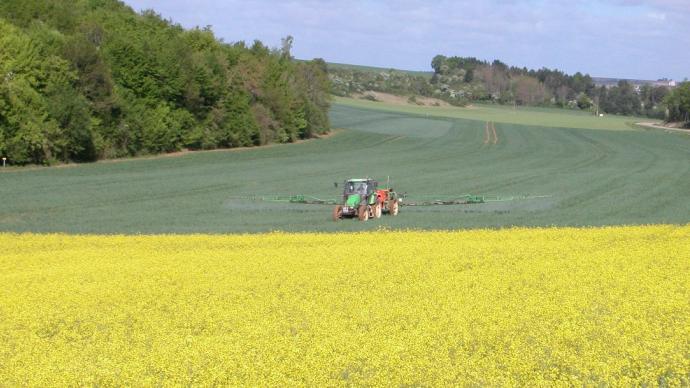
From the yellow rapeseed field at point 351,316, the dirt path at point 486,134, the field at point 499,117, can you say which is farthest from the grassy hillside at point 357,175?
the field at point 499,117

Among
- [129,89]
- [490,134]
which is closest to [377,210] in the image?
[129,89]

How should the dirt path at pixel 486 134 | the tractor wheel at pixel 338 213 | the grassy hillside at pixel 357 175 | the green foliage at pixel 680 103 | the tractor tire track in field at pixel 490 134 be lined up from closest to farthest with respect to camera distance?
the grassy hillside at pixel 357 175
the tractor wheel at pixel 338 213
the tractor tire track in field at pixel 490 134
the dirt path at pixel 486 134
the green foliage at pixel 680 103

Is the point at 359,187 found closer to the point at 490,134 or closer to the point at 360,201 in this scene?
the point at 360,201

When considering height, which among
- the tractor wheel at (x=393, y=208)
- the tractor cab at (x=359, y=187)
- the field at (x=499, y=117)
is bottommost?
the field at (x=499, y=117)

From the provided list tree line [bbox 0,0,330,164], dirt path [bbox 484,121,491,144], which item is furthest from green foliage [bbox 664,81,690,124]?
tree line [bbox 0,0,330,164]

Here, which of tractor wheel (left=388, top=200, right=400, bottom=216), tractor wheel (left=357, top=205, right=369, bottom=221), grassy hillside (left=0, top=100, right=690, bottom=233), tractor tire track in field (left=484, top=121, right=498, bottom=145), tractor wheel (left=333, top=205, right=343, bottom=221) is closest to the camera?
tractor wheel (left=357, top=205, right=369, bottom=221)

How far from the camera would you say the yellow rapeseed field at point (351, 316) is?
13.1 meters

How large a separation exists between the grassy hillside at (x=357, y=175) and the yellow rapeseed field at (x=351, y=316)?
9657 mm

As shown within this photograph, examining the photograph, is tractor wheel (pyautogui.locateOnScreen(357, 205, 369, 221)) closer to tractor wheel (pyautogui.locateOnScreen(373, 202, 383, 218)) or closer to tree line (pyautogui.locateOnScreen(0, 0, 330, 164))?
tractor wheel (pyautogui.locateOnScreen(373, 202, 383, 218))

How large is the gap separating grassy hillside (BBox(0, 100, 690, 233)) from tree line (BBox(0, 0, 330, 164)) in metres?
2.63

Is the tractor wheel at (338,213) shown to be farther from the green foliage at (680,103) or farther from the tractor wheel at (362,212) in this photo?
the green foliage at (680,103)

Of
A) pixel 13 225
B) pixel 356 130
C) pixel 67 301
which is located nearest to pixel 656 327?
pixel 67 301

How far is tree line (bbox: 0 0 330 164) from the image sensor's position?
58.8m

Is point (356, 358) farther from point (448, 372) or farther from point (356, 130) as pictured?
point (356, 130)
